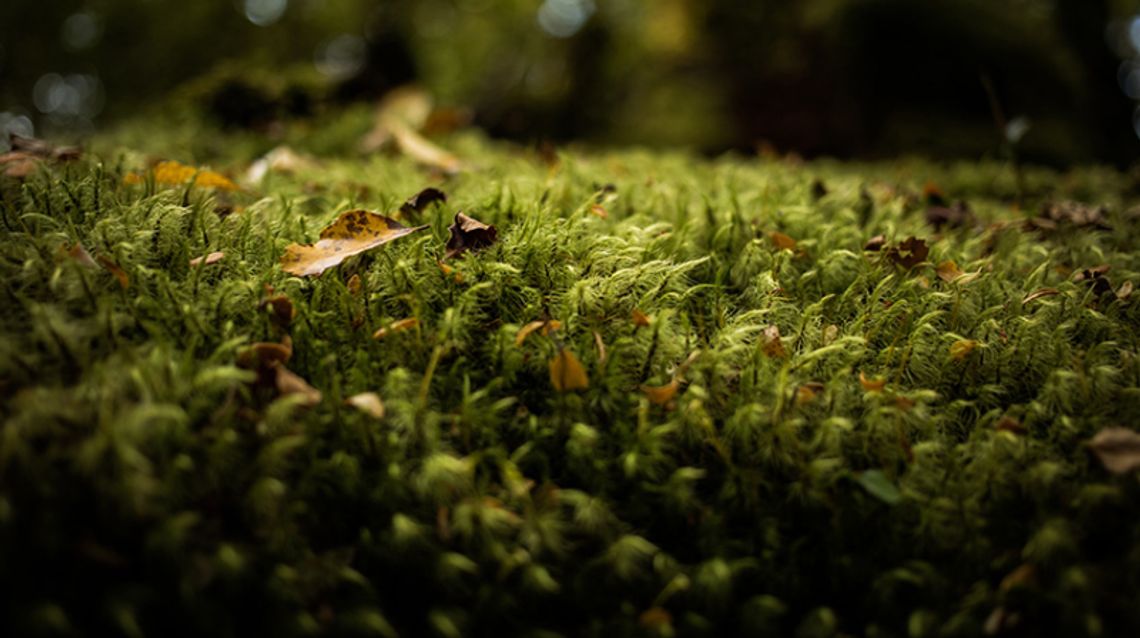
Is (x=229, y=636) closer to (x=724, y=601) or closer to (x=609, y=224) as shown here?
(x=724, y=601)

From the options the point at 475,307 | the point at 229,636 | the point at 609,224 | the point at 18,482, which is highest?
the point at 609,224

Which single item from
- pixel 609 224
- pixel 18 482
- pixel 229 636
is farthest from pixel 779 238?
pixel 18 482

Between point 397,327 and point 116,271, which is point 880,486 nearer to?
point 397,327

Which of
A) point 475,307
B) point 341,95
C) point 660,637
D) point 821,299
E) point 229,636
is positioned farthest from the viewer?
point 341,95

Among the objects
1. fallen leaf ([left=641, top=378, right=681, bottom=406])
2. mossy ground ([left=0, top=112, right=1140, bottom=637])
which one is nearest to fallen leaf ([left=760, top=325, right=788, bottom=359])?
mossy ground ([left=0, top=112, right=1140, bottom=637])

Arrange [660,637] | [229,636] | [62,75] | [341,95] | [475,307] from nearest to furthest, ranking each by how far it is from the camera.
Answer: [229,636], [660,637], [475,307], [341,95], [62,75]

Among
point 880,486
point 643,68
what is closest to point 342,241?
point 880,486

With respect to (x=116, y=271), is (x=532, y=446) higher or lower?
lower

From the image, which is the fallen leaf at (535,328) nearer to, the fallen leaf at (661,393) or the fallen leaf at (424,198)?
the fallen leaf at (661,393)
